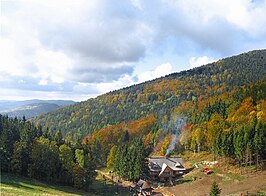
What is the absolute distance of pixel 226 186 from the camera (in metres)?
61.1

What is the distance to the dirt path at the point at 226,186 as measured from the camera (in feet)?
184

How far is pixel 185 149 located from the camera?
369 feet

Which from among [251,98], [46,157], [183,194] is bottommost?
[183,194]

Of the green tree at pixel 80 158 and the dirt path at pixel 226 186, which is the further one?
the green tree at pixel 80 158

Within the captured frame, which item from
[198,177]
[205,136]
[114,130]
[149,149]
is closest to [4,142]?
[198,177]

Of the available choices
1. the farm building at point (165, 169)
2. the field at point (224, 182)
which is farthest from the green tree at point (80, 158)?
the farm building at point (165, 169)

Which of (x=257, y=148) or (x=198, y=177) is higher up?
(x=257, y=148)

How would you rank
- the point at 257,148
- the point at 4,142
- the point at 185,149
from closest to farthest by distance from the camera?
the point at 4,142
the point at 257,148
the point at 185,149

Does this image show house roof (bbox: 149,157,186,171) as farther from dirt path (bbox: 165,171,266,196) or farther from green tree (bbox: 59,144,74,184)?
green tree (bbox: 59,144,74,184)

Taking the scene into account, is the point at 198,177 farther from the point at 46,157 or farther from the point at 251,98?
the point at 251,98

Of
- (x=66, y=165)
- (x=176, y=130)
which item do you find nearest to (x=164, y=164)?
(x=66, y=165)

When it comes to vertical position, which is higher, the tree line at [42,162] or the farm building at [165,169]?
the tree line at [42,162]

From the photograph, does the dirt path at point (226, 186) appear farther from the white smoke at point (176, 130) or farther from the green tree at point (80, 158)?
the white smoke at point (176, 130)

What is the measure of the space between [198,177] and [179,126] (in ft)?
221
